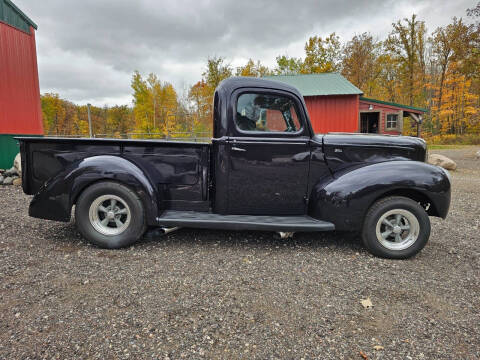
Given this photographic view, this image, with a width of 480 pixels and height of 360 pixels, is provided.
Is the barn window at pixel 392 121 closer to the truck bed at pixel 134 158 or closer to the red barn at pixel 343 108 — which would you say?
the red barn at pixel 343 108

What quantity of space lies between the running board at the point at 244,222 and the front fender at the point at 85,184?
26 centimetres

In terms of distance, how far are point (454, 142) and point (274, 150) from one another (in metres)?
33.9

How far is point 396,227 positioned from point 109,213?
133 inches

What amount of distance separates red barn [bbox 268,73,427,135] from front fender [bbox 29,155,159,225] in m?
15.5

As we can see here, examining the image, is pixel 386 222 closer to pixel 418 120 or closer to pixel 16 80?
pixel 16 80

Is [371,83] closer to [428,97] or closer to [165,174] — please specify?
[428,97]

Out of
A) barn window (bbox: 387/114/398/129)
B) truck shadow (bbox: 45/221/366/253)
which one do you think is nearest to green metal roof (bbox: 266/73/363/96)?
barn window (bbox: 387/114/398/129)

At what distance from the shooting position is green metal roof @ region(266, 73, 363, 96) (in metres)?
16.9

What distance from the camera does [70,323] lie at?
1955 millimetres

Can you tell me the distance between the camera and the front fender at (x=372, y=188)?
9.96 ft

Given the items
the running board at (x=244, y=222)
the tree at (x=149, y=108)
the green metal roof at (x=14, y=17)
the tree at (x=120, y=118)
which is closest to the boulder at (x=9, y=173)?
the green metal roof at (x=14, y=17)

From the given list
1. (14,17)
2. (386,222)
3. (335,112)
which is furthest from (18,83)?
(335,112)

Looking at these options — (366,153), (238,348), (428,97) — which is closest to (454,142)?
(428,97)

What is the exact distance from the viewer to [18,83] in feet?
30.1
